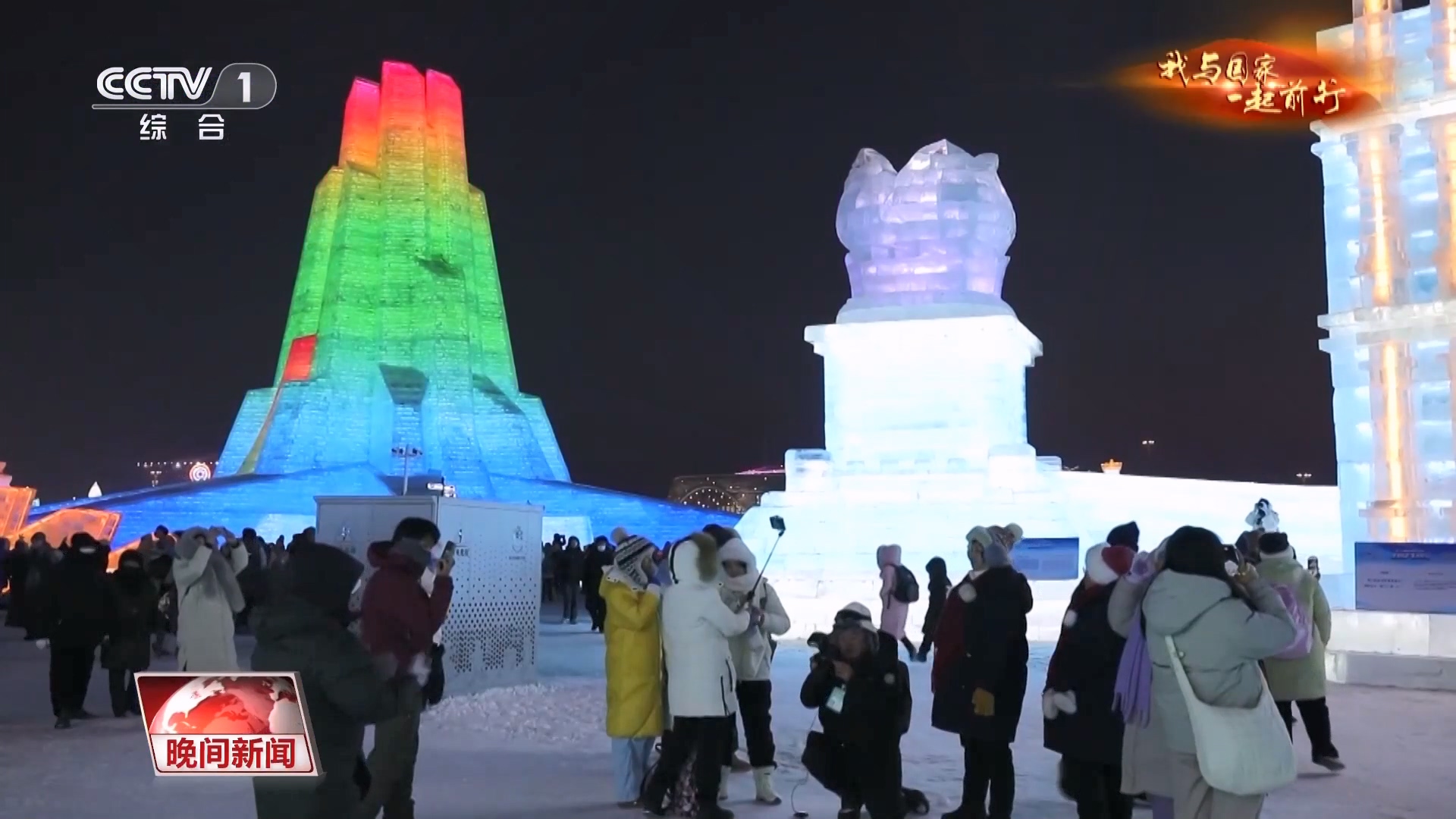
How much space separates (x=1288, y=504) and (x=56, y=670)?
14.2 meters

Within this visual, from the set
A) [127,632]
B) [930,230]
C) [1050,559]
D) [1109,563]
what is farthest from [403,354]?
[1109,563]

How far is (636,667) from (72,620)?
440 centimetres

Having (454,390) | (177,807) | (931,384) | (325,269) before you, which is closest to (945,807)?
(177,807)

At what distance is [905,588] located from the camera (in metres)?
10.2

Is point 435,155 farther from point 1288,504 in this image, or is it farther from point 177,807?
point 177,807

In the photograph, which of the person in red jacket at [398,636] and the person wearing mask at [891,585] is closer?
the person in red jacket at [398,636]

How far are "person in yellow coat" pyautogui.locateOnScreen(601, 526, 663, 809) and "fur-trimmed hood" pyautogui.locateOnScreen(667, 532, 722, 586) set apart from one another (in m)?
0.28

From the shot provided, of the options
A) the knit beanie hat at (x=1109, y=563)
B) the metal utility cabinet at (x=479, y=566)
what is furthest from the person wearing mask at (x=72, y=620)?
the knit beanie hat at (x=1109, y=563)

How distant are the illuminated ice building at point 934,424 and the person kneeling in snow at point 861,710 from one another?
416 inches

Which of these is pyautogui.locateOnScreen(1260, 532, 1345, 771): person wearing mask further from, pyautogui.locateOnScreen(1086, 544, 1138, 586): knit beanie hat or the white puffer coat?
the white puffer coat

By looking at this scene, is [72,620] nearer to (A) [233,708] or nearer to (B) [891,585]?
(A) [233,708]

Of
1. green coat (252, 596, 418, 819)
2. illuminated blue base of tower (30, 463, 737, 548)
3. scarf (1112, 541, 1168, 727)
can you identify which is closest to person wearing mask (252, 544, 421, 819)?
green coat (252, 596, 418, 819)

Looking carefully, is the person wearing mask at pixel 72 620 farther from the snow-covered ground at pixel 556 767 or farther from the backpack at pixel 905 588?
the backpack at pixel 905 588

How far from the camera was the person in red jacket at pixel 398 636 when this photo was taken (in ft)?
14.3
